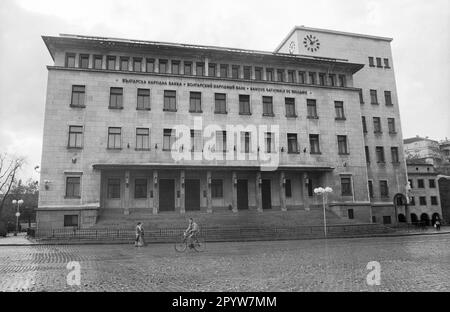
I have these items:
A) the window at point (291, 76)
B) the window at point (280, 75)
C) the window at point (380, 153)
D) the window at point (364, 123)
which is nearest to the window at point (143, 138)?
the window at point (280, 75)

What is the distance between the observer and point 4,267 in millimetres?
14922

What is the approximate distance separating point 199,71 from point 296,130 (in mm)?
12375

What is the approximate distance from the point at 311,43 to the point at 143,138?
2641cm

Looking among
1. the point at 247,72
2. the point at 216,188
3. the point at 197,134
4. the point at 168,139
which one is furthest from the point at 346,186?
the point at 168,139

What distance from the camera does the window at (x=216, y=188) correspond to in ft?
131

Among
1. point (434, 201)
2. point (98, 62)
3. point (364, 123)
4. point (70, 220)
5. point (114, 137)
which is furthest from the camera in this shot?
point (434, 201)

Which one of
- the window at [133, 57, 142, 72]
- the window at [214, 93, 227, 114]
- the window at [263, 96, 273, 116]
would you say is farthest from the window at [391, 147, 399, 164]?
the window at [133, 57, 142, 72]

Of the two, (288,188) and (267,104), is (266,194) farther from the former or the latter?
(267,104)

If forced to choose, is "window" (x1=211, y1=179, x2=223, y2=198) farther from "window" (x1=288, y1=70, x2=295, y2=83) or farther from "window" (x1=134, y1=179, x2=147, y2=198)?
"window" (x1=288, y1=70, x2=295, y2=83)

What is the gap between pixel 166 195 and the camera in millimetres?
38406

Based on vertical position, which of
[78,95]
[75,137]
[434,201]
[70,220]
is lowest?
[70,220]

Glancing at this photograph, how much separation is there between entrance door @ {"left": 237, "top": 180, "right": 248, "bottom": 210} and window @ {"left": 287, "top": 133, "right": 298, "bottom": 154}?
6.08 meters

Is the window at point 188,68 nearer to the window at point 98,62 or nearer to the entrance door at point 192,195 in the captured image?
the window at point 98,62
